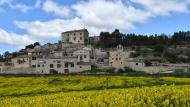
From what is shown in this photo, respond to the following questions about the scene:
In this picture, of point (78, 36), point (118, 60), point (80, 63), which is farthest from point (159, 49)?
point (80, 63)

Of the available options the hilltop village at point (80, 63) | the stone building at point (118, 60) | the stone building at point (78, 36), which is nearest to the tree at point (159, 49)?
the hilltop village at point (80, 63)

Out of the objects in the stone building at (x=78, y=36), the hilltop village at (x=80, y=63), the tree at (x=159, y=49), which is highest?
the stone building at (x=78, y=36)

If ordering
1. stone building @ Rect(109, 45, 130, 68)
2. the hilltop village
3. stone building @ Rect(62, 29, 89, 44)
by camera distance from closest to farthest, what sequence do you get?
the hilltop village, stone building @ Rect(109, 45, 130, 68), stone building @ Rect(62, 29, 89, 44)

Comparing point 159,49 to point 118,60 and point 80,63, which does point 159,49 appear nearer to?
point 118,60

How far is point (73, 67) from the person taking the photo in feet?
417

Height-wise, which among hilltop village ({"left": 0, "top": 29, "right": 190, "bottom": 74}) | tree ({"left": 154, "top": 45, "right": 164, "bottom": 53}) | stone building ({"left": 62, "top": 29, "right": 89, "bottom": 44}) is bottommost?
hilltop village ({"left": 0, "top": 29, "right": 190, "bottom": 74})

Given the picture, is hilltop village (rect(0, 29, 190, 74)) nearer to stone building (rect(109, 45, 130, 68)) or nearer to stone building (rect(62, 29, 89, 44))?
stone building (rect(109, 45, 130, 68))

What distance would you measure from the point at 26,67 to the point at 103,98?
10765cm

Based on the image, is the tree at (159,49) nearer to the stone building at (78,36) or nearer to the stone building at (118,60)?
the stone building at (118,60)

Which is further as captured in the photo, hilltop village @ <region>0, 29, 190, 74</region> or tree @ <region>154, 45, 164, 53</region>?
tree @ <region>154, 45, 164, 53</region>

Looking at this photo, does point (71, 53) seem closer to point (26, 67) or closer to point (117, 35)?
point (26, 67)

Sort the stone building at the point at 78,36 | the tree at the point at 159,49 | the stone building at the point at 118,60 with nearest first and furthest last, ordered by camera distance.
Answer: the stone building at the point at 118,60 → the tree at the point at 159,49 → the stone building at the point at 78,36

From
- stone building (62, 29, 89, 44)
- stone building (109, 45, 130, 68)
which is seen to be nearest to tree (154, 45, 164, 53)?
stone building (109, 45, 130, 68)

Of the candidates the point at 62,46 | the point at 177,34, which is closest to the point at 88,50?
the point at 62,46
